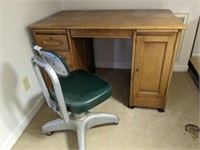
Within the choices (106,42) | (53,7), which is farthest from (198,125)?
(53,7)

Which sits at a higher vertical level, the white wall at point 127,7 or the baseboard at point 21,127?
the white wall at point 127,7

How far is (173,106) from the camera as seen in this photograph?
1.58 meters

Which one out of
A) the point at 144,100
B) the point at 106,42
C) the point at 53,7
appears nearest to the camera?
the point at 144,100

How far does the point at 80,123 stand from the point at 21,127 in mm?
513

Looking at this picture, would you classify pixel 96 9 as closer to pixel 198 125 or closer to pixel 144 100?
pixel 144 100

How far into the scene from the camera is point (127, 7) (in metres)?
1.83

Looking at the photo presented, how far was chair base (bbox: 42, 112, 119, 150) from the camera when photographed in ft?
4.04

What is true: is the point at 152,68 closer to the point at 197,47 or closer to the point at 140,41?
the point at 140,41

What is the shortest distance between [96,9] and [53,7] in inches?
18.2

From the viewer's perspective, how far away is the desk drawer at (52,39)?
1.35 m

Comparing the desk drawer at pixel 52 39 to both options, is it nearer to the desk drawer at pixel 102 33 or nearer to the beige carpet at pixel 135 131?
the desk drawer at pixel 102 33

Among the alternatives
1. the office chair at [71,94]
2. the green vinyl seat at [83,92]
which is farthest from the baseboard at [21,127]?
the green vinyl seat at [83,92]

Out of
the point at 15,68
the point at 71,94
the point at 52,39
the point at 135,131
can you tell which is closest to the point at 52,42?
the point at 52,39

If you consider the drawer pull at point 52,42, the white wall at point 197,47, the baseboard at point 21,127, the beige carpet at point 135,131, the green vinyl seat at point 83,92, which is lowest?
the beige carpet at point 135,131
